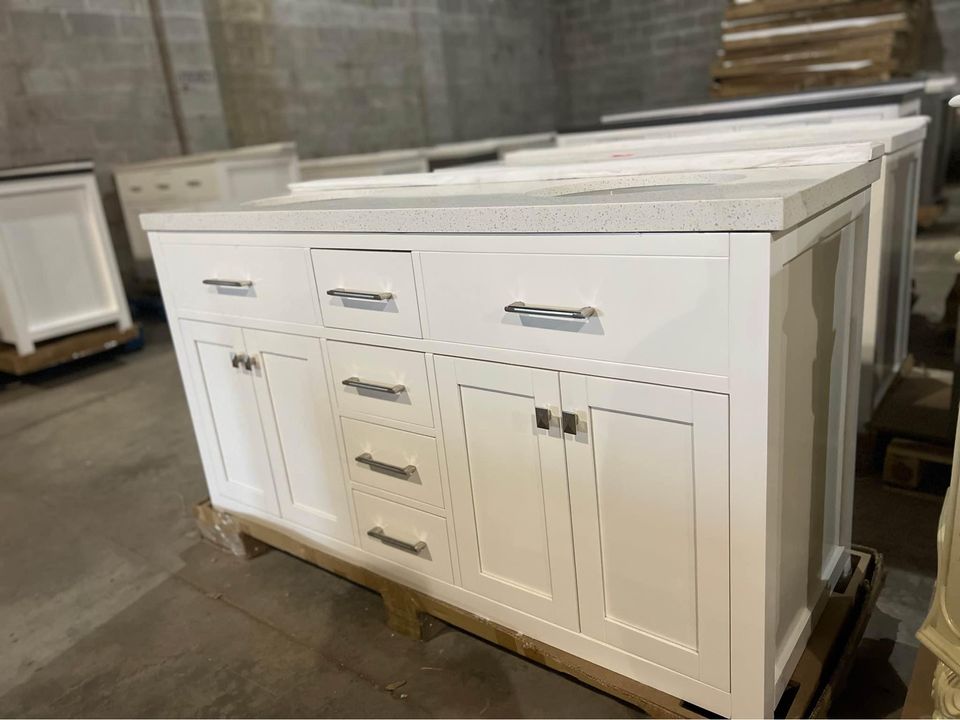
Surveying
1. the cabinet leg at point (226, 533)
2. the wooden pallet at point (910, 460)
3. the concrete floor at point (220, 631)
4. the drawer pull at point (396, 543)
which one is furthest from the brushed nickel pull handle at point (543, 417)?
the wooden pallet at point (910, 460)

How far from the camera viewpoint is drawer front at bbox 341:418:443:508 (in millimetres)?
1478

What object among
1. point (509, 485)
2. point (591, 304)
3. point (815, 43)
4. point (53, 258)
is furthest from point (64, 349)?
point (815, 43)

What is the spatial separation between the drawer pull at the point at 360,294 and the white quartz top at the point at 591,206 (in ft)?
0.38

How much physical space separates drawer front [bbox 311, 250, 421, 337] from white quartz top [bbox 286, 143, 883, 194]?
0.36 meters

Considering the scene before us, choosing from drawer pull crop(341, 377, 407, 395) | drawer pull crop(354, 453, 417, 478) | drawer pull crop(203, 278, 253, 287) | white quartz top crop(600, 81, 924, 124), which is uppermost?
white quartz top crop(600, 81, 924, 124)

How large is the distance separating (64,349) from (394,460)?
3.15m

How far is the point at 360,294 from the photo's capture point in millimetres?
1410

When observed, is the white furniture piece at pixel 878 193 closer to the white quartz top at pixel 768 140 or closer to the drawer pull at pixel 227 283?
the white quartz top at pixel 768 140

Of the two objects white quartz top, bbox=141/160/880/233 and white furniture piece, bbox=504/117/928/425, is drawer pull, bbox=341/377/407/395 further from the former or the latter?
white furniture piece, bbox=504/117/928/425

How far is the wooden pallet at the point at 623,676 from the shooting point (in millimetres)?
1248

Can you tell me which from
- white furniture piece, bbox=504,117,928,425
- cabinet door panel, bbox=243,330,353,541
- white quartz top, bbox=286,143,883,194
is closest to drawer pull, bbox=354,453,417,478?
cabinet door panel, bbox=243,330,353,541

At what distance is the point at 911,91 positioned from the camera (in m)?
3.38

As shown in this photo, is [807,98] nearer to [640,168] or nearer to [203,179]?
[640,168]

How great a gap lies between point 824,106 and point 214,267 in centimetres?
277
